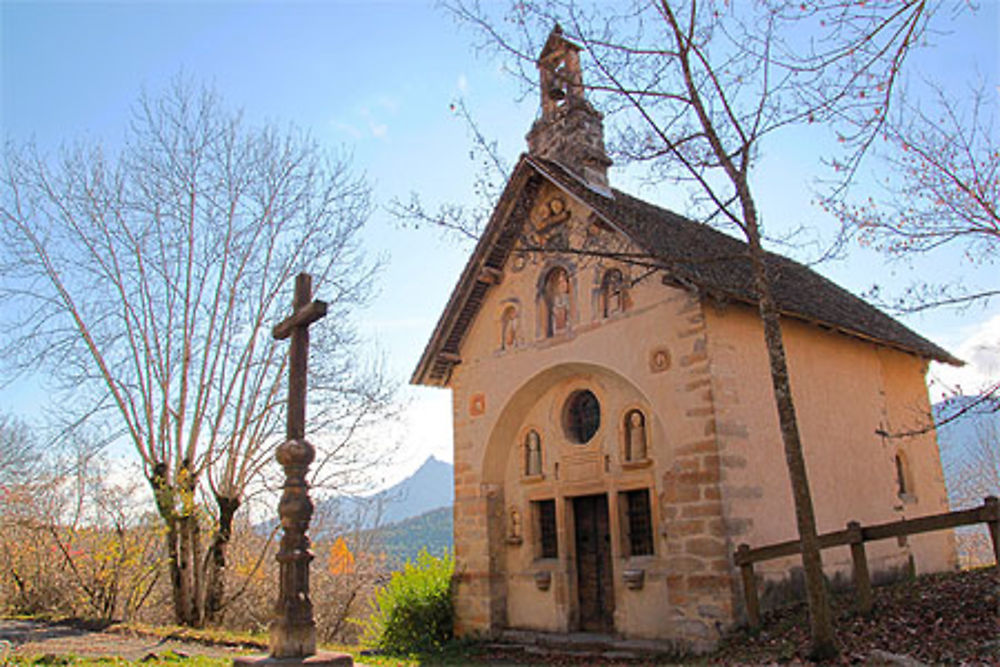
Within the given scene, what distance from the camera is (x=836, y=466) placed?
37.9ft

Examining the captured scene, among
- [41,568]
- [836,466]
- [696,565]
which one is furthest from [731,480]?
[41,568]

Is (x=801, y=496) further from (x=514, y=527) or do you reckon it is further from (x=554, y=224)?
(x=554, y=224)

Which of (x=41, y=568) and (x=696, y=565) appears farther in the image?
(x=41, y=568)

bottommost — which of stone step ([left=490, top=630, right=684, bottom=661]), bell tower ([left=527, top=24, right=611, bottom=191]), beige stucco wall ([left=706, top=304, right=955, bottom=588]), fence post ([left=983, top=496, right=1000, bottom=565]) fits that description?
stone step ([left=490, top=630, right=684, bottom=661])

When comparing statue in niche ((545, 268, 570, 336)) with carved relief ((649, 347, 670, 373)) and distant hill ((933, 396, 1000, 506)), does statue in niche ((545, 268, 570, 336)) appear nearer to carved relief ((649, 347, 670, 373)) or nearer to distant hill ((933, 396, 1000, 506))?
carved relief ((649, 347, 670, 373))

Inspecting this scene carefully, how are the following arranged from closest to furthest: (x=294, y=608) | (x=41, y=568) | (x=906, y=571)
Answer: (x=294, y=608) → (x=906, y=571) → (x=41, y=568)

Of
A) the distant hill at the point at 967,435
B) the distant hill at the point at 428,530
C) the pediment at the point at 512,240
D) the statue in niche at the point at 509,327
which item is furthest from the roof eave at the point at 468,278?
the distant hill at the point at 428,530

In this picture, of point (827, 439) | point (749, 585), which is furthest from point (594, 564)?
point (827, 439)

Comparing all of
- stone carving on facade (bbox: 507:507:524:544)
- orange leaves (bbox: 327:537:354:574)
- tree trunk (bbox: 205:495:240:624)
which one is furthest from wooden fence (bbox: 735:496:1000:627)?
orange leaves (bbox: 327:537:354:574)

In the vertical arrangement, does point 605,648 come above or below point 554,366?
below

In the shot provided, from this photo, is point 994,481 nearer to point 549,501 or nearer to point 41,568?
point 549,501

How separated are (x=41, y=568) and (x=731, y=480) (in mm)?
14171

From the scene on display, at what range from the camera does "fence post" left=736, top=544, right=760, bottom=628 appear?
30.1 ft

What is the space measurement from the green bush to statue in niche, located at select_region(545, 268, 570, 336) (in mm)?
4889
